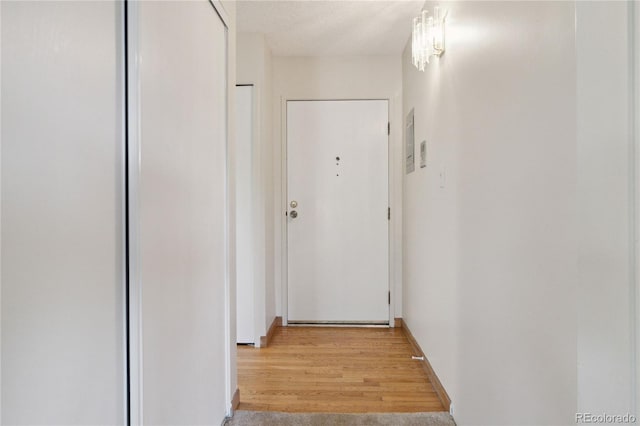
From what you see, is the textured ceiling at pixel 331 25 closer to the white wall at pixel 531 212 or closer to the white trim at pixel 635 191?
the white wall at pixel 531 212

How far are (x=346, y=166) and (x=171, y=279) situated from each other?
2.32 m

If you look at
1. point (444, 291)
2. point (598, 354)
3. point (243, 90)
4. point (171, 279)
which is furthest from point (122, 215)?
point (243, 90)

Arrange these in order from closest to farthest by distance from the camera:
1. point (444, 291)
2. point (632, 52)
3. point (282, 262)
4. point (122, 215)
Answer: point (632, 52) → point (122, 215) → point (444, 291) → point (282, 262)

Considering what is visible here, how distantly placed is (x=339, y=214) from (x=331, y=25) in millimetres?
1478

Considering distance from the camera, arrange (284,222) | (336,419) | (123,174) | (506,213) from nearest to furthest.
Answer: (123,174) → (506,213) → (336,419) → (284,222)

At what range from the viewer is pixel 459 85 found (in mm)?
1681

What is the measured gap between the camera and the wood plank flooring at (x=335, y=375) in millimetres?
1960

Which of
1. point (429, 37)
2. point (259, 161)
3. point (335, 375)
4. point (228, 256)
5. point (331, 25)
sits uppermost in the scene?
point (331, 25)

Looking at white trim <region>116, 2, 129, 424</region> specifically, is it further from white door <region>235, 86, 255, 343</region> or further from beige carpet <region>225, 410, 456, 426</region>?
white door <region>235, 86, 255, 343</region>

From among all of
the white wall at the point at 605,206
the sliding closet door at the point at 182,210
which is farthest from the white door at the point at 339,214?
the white wall at the point at 605,206

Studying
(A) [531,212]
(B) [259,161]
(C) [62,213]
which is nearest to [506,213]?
(A) [531,212]

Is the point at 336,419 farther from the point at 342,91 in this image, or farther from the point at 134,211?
the point at 342,91

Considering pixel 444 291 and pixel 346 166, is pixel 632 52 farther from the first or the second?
pixel 346 166

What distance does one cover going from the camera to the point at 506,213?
1197 millimetres
